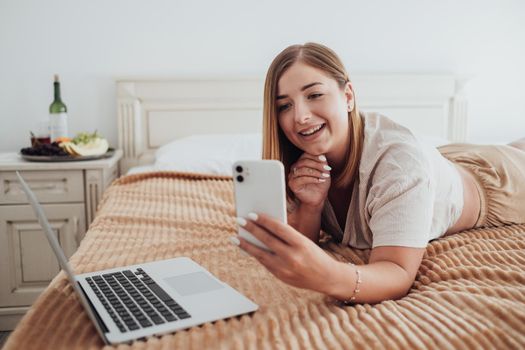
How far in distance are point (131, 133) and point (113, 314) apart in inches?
79.9

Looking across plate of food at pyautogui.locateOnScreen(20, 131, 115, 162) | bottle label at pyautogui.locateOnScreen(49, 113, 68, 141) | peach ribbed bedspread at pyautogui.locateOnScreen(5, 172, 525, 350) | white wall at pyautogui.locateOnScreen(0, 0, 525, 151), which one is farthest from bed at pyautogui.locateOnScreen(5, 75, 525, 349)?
white wall at pyautogui.locateOnScreen(0, 0, 525, 151)

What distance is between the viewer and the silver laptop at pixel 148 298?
31.7 inches

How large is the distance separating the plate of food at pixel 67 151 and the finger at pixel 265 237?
170 cm

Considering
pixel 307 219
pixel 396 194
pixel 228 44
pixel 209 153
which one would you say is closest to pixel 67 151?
pixel 209 153

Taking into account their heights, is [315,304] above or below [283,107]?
below

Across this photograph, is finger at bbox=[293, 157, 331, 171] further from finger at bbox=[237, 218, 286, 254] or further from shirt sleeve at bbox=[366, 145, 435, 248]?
finger at bbox=[237, 218, 286, 254]

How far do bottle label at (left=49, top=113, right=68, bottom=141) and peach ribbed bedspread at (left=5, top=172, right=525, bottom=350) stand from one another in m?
1.18

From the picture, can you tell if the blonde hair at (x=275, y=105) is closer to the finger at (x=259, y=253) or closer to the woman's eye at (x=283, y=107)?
the woman's eye at (x=283, y=107)

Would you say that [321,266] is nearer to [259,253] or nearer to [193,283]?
[259,253]

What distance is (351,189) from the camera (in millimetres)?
1404

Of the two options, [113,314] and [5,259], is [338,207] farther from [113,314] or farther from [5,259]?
[5,259]

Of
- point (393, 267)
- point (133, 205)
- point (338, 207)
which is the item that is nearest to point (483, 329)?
point (393, 267)

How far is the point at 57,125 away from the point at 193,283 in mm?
1825

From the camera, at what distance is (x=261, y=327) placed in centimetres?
82
